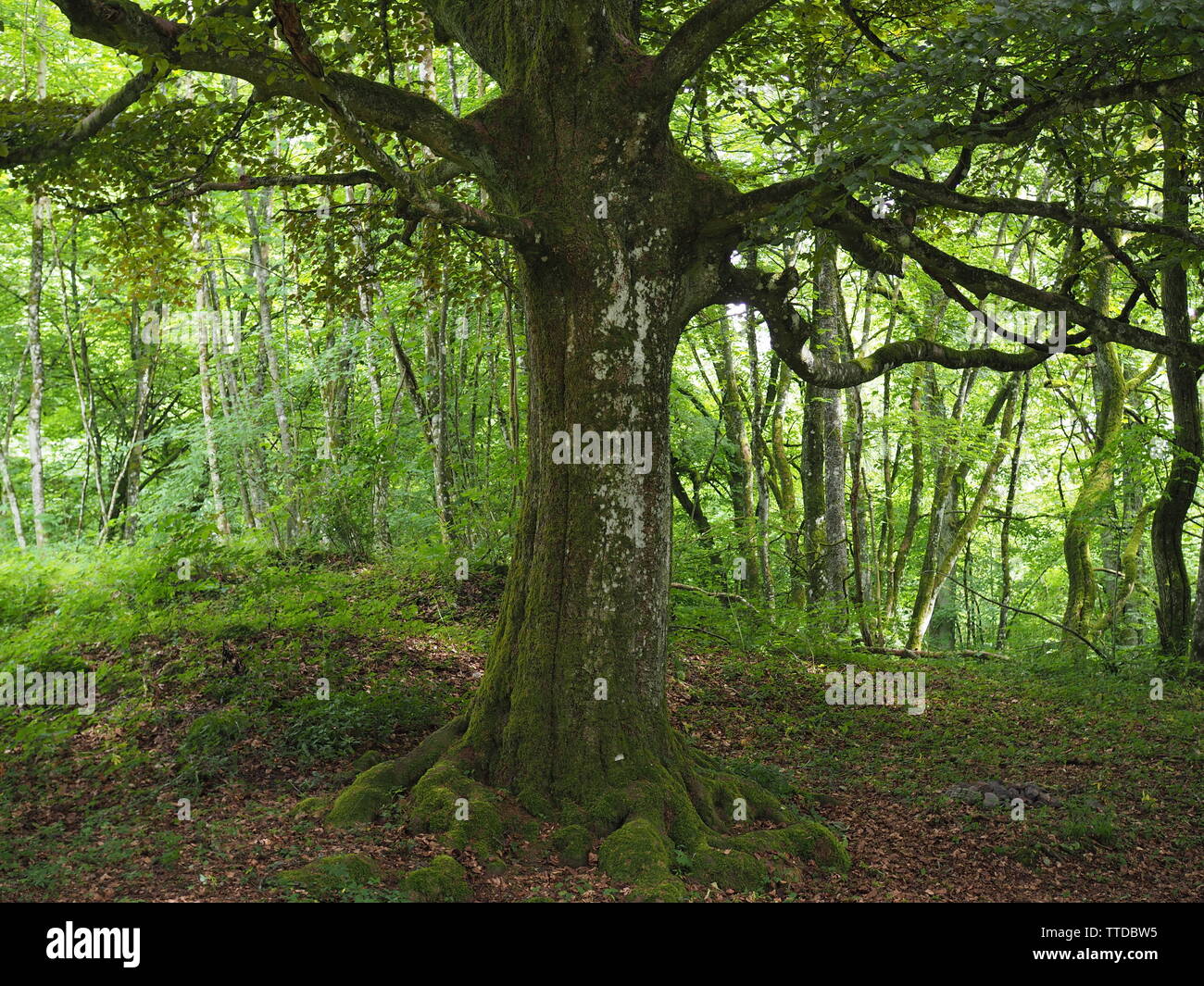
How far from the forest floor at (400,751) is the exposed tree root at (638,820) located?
13 centimetres

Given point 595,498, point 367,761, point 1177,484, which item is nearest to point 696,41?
point 595,498

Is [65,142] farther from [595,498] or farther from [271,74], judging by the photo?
[595,498]

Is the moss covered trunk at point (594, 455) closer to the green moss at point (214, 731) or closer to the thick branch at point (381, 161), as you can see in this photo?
the thick branch at point (381, 161)

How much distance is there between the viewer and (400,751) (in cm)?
673

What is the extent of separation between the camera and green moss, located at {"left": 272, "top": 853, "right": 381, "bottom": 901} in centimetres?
443

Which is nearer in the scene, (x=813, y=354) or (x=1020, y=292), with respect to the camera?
(x=1020, y=292)

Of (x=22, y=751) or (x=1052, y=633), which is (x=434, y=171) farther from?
(x=1052, y=633)

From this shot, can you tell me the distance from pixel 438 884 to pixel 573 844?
2.92ft

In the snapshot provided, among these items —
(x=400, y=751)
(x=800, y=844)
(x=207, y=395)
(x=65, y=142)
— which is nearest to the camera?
(x=800, y=844)

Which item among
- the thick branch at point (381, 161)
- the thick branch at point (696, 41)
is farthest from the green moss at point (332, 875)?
the thick branch at point (696, 41)

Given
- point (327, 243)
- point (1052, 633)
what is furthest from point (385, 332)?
point (1052, 633)

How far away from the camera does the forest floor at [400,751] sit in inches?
198

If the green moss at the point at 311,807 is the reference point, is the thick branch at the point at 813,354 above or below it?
above

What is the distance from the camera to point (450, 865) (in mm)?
4816
